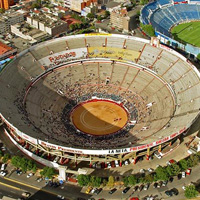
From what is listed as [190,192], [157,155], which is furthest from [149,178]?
[157,155]

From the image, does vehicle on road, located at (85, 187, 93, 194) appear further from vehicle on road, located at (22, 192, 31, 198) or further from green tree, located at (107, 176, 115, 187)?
vehicle on road, located at (22, 192, 31, 198)

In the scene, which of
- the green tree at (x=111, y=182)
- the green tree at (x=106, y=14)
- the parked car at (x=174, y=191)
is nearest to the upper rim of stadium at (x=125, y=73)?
the green tree at (x=111, y=182)

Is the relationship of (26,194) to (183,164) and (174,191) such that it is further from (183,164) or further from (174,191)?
(183,164)

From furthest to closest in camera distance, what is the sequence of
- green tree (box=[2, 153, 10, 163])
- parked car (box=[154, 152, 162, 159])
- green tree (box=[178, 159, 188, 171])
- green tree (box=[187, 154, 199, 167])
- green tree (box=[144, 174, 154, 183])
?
parked car (box=[154, 152, 162, 159]) → green tree (box=[2, 153, 10, 163]) → green tree (box=[187, 154, 199, 167]) → green tree (box=[178, 159, 188, 171]) → green tree (box=[144, 174, 154, 183])

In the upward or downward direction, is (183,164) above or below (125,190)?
above

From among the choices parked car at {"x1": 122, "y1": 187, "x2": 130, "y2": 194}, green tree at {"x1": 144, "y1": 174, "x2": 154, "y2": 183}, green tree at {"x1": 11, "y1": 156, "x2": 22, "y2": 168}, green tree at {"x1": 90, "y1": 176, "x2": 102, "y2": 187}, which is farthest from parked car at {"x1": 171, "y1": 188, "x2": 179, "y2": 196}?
green tree at {"x1": 11, "y1": 156, "x2": 22, "y2": 168}

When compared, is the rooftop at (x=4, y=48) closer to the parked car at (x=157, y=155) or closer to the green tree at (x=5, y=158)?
the green tree at (x=5, y=158)
